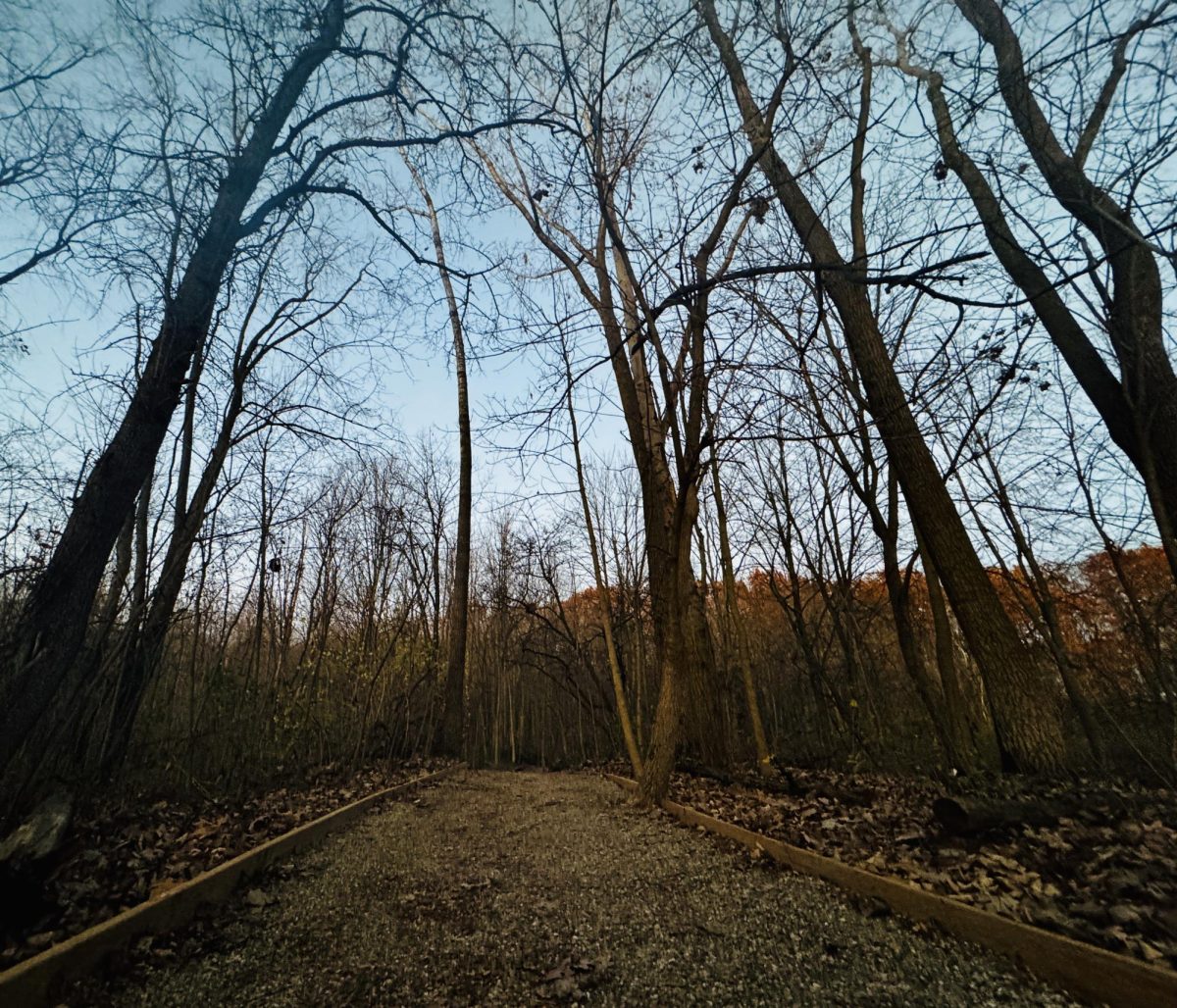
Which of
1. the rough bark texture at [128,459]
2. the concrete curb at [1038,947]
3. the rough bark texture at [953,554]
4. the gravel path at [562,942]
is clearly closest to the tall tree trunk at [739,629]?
the rough bark texture at [953,554]

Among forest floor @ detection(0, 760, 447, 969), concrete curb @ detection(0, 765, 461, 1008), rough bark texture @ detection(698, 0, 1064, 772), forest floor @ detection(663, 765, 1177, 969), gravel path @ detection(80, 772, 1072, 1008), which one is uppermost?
rough bark texture @ detection(698, 0, 1064, 772)

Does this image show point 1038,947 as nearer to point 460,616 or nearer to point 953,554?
point 953,554

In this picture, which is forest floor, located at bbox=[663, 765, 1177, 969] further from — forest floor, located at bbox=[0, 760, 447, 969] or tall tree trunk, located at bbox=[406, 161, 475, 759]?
tall tree trunk, located at bbox=[406, 161, 475, 759]

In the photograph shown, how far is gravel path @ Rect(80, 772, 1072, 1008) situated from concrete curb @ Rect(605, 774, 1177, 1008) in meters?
0.07

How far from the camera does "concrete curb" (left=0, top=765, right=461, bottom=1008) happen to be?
→ 1.66 metres

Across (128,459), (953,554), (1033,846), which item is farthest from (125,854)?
(953,554)

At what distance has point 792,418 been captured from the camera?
471 cm

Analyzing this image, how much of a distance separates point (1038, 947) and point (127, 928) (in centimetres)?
321

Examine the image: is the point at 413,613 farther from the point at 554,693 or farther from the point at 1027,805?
the point at 1027,805

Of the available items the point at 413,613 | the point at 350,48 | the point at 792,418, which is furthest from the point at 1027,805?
the point at 413,613

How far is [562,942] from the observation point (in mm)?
2312

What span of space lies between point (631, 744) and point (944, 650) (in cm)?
395

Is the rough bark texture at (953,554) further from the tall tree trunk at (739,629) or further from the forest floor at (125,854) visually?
the forest floor at (125,854)

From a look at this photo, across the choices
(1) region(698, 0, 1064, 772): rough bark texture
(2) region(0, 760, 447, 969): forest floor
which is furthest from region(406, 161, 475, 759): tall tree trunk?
(1) region(698, 0, 1064, 772): rough bark texture
